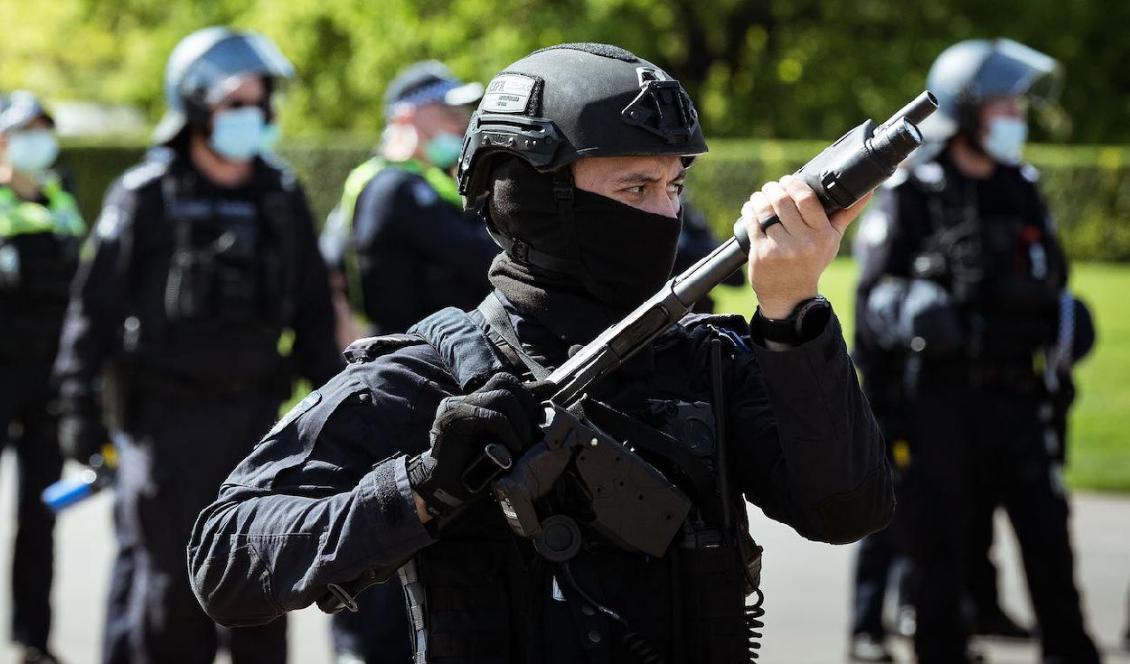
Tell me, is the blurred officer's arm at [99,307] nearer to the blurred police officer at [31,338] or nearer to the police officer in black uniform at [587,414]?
the blurred police officer at [31,338]

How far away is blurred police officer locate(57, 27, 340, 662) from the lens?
18.7 ft

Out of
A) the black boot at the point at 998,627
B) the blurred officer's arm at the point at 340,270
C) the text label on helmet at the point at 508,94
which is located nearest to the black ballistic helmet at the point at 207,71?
the blurred officer's arm at the point at 340,270

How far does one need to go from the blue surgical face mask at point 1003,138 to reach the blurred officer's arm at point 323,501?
4.13 meters

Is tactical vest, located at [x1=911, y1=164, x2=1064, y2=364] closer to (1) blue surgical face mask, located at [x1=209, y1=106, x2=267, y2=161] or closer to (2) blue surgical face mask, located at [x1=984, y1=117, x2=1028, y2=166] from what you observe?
(2) blue surgical face mask, located at [x1=984, y1=117, x2=1028, y2=166]

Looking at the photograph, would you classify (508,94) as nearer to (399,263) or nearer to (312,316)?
(312,316)

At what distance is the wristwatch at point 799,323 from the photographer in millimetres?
2559

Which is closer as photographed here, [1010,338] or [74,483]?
[74,483]

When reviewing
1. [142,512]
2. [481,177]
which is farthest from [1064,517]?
[481,177]

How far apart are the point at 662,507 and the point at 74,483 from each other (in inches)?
135

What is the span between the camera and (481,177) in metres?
3.01

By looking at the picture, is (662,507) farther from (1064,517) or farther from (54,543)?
(54,543)

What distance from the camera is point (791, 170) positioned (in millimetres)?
27328

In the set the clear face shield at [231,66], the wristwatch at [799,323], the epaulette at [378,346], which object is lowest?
the epaulette at [378,346]

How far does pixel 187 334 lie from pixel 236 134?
779 mm
